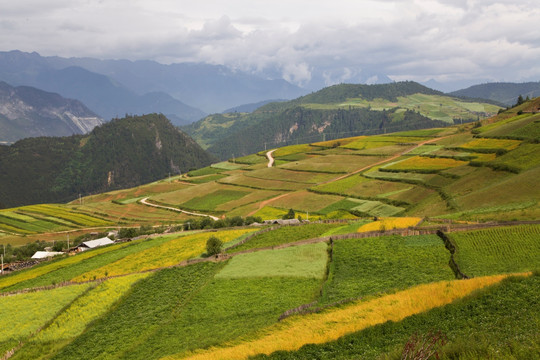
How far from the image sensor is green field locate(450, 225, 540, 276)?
3766 cm

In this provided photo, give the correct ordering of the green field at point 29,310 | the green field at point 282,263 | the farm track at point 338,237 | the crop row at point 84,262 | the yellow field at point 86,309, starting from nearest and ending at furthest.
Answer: the yellow field at point 86,309
the green field at point 29,310
the green field at point 282,263
the farm track at point 338,237
the crop row at point 84,262

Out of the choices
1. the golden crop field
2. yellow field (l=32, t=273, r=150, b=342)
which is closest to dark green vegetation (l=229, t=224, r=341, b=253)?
yellow field (l=32, t=273, r=150, b=342)

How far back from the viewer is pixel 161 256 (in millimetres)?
65375

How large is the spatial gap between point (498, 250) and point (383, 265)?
34.6 ft

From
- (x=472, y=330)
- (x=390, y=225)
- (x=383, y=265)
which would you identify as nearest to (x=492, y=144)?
(x=390, y=225)

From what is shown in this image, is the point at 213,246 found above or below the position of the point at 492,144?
below

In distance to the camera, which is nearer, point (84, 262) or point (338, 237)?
point (338, 237)

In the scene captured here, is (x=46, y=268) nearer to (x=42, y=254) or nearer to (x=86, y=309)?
(x=42, y=254)

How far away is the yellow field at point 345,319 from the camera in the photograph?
1067 inches

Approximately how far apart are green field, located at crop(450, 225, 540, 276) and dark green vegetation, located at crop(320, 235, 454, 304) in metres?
1.79

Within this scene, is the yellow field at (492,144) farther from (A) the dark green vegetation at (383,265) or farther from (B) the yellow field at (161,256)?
(B) the yellow field at (161,256)

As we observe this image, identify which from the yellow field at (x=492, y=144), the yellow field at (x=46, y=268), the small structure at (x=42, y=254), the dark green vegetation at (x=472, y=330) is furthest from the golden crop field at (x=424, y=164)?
the small structure at (x=42, y=254)

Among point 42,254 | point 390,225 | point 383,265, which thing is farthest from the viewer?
point 42,254

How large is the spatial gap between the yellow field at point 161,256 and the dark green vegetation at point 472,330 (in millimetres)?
37778
